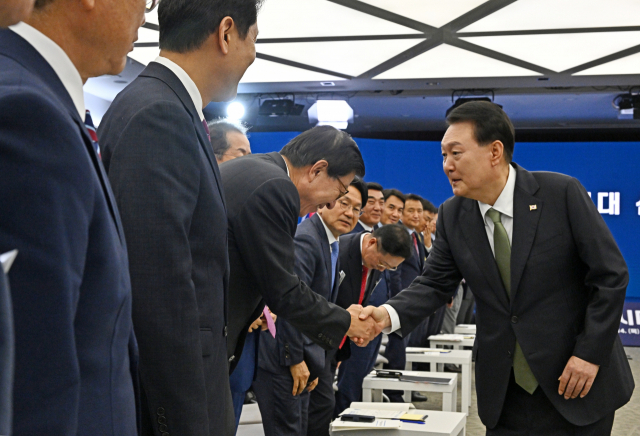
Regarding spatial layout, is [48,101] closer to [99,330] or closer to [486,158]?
[99,330]

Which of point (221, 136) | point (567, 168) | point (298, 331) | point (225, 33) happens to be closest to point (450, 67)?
point (221, 136)

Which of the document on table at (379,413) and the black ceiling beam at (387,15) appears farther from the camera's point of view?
the black ceiling beam at (387,15)

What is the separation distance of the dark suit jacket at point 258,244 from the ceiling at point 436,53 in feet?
12.5

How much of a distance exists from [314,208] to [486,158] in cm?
63

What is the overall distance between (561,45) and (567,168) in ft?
16.1

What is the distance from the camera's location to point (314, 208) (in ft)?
7.66

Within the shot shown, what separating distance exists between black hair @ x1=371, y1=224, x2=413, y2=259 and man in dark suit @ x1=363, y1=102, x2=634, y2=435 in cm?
193

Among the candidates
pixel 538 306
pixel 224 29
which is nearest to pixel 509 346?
pixel 538 306

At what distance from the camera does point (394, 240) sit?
172 inches

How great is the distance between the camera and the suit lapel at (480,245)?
2180 mm

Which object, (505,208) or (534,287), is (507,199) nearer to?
(505,208)

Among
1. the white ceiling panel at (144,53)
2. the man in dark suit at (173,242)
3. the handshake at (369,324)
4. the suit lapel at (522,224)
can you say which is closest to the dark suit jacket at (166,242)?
the man in dark suit at (173,242)

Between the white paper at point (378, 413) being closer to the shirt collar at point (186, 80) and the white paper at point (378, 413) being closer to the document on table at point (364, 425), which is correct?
the document on table at point (364, 425)

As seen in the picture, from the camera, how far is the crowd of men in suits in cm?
67
